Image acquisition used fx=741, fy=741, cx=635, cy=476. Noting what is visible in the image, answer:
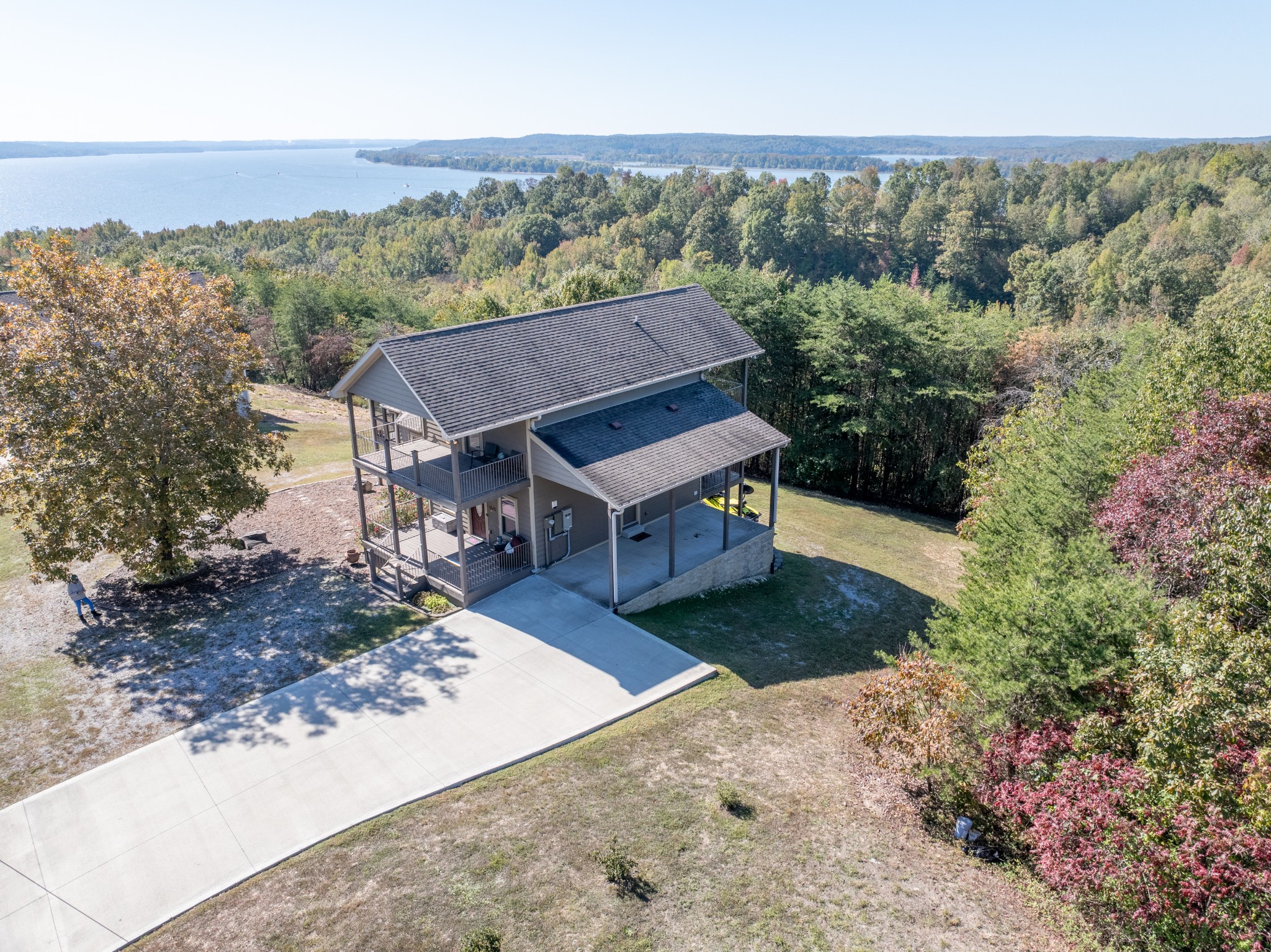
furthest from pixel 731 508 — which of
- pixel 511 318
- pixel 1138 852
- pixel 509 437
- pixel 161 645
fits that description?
pixel 1138 852

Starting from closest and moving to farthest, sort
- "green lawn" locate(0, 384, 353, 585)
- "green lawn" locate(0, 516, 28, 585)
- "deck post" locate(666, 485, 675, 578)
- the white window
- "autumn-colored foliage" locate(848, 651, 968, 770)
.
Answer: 1. "autumn-colored foliage" locate(848, 651, 968, 770)
2. "deck post" locate(666, 485, 675, 578)
3. the white window
4. "green lawn" locate(0, 516, 28, 585)
5. "green lawn" locate(0, 384, 353, 585)

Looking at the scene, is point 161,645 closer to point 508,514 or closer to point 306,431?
point 508,514

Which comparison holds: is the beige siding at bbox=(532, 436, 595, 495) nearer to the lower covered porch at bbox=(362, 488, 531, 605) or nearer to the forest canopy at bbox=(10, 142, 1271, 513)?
the lower covered porch at bbox=(362, 488, 531, 605)

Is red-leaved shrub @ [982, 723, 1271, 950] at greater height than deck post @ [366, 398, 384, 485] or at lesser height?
lesser

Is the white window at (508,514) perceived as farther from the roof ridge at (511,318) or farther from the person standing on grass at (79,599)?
the person standing on grass at (79,599)

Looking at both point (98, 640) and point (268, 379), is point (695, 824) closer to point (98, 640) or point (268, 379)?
point (98, 640)

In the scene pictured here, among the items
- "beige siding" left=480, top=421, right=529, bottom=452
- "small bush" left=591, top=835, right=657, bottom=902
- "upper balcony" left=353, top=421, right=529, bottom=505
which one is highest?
"beige siding" left=480, top=421, right=529, bottom=452

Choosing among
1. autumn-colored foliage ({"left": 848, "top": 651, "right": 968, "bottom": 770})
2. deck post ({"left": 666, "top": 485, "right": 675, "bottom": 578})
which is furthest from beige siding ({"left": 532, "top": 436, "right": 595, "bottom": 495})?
autumn-colored foliage ({"left": 848, "top": 651, "right": 968, "bottom": 770})

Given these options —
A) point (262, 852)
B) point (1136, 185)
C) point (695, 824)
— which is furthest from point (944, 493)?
point (1136, 185)
